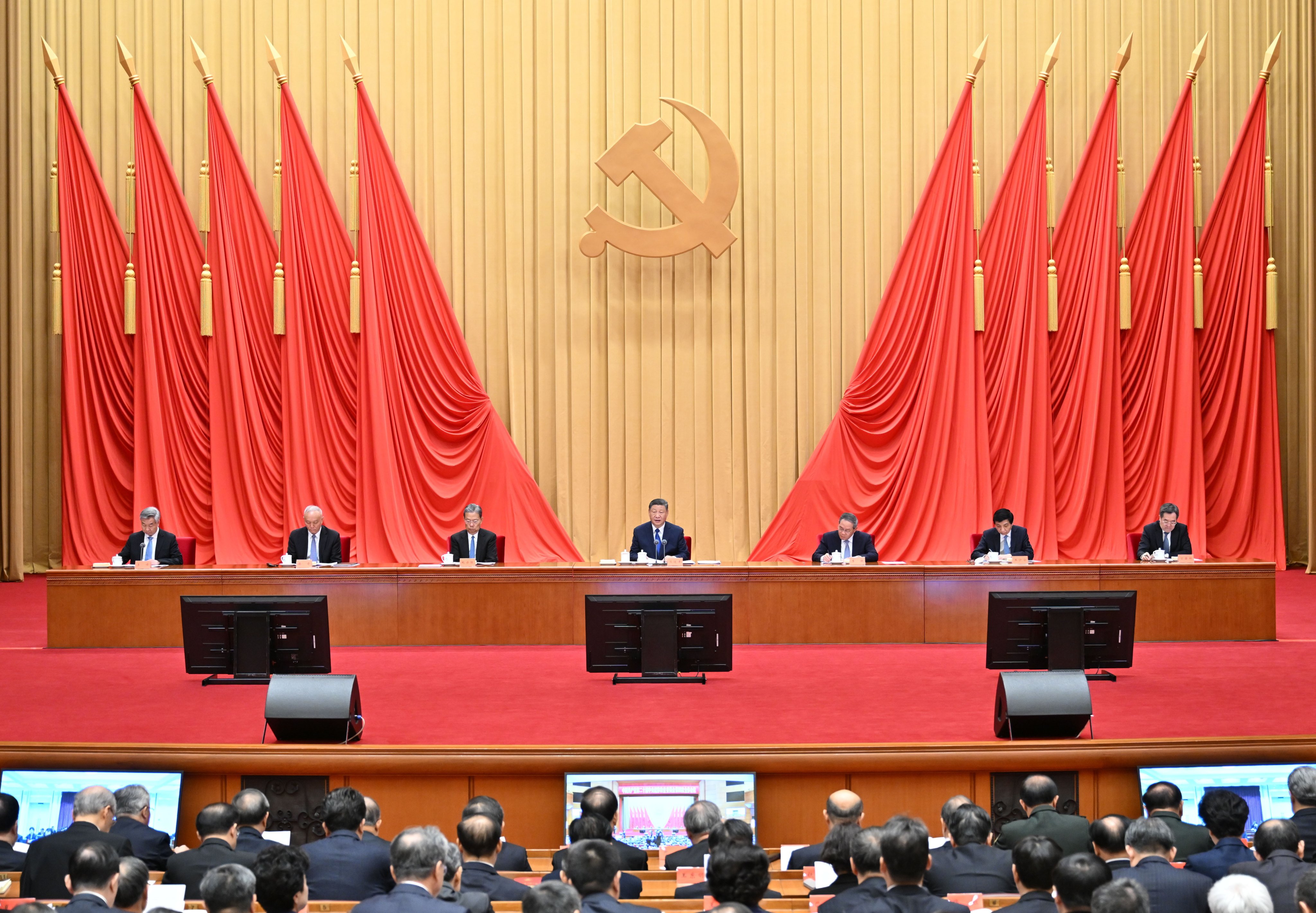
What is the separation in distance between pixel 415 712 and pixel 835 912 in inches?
132

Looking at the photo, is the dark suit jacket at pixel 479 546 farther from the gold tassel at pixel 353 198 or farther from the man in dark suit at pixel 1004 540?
the gold tassel at pixel 353 198

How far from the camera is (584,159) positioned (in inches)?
462

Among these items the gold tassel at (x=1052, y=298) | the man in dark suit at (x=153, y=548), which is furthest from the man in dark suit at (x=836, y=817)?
the gold tassel at (x=1052, y=298)

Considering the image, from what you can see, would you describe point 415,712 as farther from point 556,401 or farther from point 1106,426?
point 1106,426

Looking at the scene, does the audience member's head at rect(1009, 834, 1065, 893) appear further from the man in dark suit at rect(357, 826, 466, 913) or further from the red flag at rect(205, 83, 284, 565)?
the red flag at rect(205, 83, 284, 565)

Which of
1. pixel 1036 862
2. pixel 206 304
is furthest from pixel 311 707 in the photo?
pixel 206 304

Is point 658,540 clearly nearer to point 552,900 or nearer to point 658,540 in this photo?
point 658,540

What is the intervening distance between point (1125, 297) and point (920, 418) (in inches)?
81.9

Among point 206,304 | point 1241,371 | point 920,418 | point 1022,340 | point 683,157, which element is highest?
point 683,157

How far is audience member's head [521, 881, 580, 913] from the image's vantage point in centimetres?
282

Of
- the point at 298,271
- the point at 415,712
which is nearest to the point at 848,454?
the point at 298,271

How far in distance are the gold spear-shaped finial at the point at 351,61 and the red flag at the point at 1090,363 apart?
21.0ft

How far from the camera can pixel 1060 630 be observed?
6.33 m

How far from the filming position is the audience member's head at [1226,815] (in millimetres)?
3771
